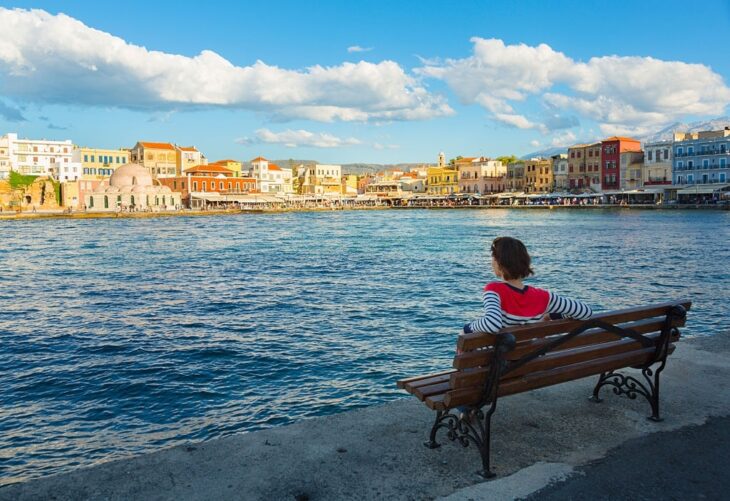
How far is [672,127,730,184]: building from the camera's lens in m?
68.2

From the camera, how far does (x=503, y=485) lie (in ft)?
11.0

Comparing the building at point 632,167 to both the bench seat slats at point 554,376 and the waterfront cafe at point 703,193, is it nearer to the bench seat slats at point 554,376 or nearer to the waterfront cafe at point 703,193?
the waterfront cafe at point 703,193

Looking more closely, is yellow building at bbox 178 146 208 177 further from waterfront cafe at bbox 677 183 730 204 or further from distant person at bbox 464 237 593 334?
distant person at bbox 464 237 593 334

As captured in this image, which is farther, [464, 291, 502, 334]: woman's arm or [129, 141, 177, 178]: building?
[129, 141, 177, 178]: building

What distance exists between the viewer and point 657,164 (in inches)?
2990

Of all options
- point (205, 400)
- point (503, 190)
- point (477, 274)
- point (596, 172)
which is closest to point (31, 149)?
point (503, 190)

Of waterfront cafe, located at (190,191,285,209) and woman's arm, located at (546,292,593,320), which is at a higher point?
waterfront cafe, located at (190,191,285,209)

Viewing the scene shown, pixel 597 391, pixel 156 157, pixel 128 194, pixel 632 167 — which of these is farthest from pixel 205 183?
pixel 597 391

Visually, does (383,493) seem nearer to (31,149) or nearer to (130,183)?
(130,183)

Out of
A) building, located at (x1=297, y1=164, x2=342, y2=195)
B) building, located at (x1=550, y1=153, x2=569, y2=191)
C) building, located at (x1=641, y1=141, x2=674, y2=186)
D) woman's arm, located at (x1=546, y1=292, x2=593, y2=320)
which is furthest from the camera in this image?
building, located at (x1=297, y1=164, x2=342, y2=195)

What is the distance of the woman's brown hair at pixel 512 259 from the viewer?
12.7ft

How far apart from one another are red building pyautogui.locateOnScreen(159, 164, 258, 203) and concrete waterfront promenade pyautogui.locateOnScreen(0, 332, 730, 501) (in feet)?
296

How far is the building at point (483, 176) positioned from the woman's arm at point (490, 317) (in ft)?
345

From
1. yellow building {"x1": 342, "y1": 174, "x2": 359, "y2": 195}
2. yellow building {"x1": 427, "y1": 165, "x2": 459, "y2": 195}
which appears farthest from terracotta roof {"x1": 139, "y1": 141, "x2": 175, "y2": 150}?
yellow building {"x1": 427, "y1": 165, "x2": 459, "y2": 195}
